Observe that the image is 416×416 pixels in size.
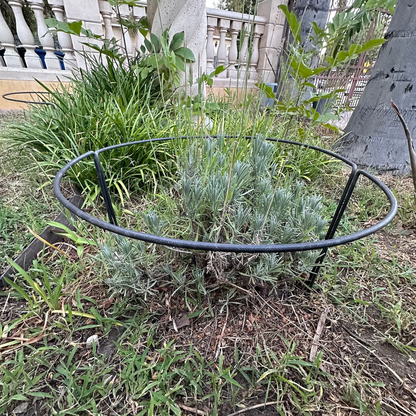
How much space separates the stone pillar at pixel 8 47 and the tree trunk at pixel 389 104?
173 inches

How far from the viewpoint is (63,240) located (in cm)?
120

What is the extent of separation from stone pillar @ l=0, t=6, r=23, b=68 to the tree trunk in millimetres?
4403

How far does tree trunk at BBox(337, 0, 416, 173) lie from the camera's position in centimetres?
170

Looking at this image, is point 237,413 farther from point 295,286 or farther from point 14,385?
point 14,385

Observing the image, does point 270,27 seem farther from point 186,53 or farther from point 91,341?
point 91,341

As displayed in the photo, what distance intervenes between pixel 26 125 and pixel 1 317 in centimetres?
138

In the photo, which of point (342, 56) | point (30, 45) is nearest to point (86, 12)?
point (30, 45)

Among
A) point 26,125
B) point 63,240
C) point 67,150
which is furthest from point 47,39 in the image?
point 63,240

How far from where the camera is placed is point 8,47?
3.24m

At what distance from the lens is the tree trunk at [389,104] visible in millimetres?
1698

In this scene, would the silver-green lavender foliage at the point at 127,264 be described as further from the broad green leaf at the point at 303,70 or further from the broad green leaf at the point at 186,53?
the broad green leaf at the point at 186,53

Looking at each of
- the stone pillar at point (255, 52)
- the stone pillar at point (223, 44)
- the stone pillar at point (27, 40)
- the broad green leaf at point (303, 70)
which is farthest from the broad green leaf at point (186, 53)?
the stone pillar at point (255, 52)

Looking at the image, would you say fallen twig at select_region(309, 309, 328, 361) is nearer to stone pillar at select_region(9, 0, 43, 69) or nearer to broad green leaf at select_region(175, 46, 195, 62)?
broad green leaf at select_region(175, 46, 195, 62)

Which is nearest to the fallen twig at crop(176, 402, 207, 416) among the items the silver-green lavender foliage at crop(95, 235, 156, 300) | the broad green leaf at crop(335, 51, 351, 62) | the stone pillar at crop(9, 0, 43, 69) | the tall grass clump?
the silver-green lavender foliage at crop(95, 235, 156, 300)
